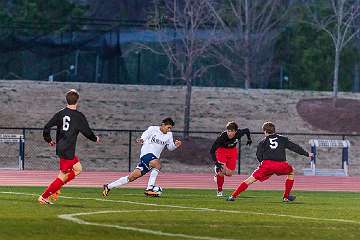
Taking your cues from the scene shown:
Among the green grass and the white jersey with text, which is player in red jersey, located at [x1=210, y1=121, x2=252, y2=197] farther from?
the white jersey with text

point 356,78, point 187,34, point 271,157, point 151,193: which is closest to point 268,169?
point 271,157

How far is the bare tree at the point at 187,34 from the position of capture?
48062 millimetres

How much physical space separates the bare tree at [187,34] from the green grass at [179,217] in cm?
2164

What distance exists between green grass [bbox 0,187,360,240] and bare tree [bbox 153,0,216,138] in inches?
852

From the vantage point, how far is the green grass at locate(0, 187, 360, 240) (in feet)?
49.6

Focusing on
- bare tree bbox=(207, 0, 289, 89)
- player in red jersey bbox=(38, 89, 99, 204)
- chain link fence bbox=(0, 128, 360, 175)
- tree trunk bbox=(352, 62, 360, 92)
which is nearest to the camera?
player in red jersey bbox=(38, 89, 99, 204)

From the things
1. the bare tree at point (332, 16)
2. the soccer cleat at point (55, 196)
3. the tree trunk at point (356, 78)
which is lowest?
the soccer cleat at point (55, 196)

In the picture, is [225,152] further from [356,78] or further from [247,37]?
[356,78]

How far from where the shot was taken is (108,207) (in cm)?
1939

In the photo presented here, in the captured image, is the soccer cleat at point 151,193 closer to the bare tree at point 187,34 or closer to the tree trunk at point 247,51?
the bare tree at point 187,34

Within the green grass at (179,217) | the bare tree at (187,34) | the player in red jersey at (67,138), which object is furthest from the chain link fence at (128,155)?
the player in red jersey at (67,138)

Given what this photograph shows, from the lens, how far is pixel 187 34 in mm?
49000

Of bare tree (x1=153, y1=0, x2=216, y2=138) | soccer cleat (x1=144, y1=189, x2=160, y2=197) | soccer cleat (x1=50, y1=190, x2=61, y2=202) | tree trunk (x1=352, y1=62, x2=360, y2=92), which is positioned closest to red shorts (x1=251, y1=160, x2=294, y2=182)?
soccer cleat (x1=144, y1=189, x2=160, y2=197)

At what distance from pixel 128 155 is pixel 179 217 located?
80.3 feet
